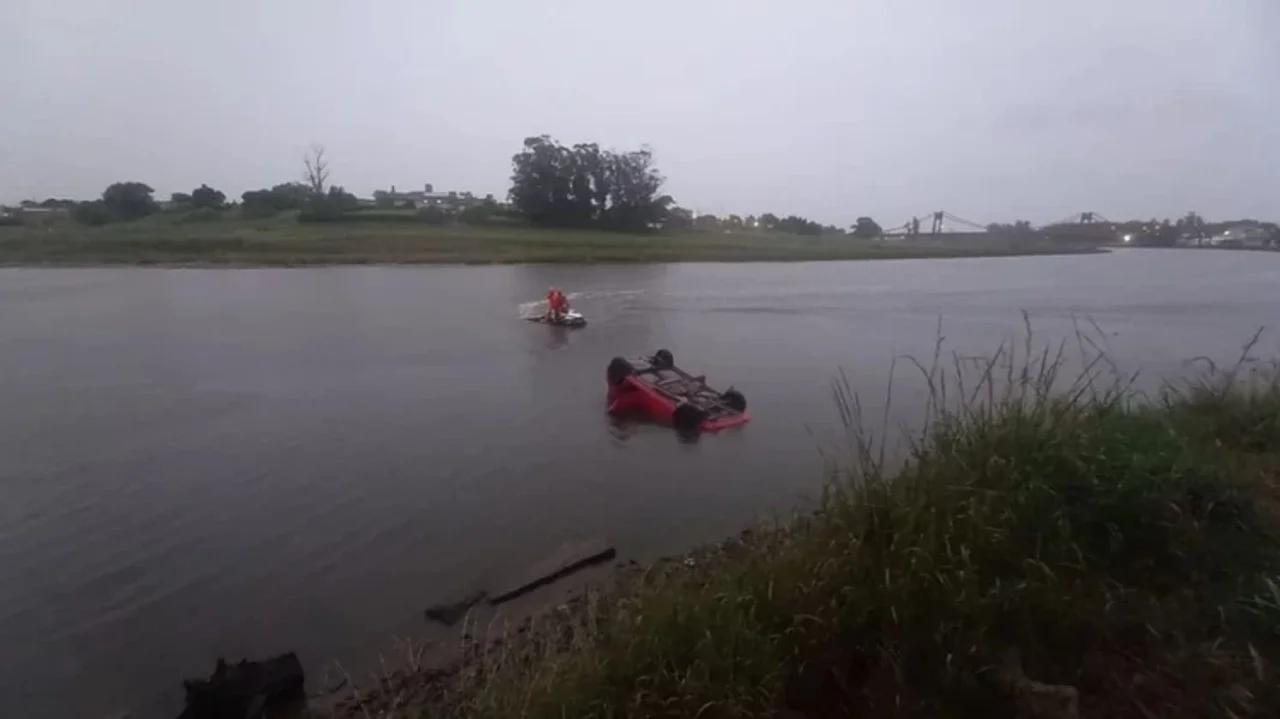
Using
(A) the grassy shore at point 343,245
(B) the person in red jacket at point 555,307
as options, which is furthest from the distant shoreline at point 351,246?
(B) the person in red jacket at point 555,307

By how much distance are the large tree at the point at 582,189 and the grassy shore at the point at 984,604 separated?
60.3 metres

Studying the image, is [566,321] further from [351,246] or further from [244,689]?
[351,246]

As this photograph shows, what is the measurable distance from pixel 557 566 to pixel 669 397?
22.0 ft

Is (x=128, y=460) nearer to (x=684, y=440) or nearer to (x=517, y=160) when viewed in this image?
(x=684, y=440)

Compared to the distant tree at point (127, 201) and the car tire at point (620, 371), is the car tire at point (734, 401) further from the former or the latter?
the distant tree at point (127, 201)

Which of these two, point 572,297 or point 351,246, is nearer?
point 572,297

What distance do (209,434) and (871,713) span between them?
13072mm

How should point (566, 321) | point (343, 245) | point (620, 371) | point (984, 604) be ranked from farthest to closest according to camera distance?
1. point (343, 245)
2. point (566, 321)
3. point (620, 371)
4. point (984, 604)

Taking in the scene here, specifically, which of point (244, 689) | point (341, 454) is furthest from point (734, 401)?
point (244, 689)

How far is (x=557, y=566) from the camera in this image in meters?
8.16

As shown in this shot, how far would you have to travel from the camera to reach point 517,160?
64.2 meters

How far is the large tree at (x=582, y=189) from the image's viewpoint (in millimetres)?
63406

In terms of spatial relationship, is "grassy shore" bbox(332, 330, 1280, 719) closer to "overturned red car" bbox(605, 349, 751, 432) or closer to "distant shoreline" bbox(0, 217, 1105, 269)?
"overturned red car" bbox(605, 349, 751, 432)

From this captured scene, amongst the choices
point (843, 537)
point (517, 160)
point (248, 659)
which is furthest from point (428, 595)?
point (517, 160)
